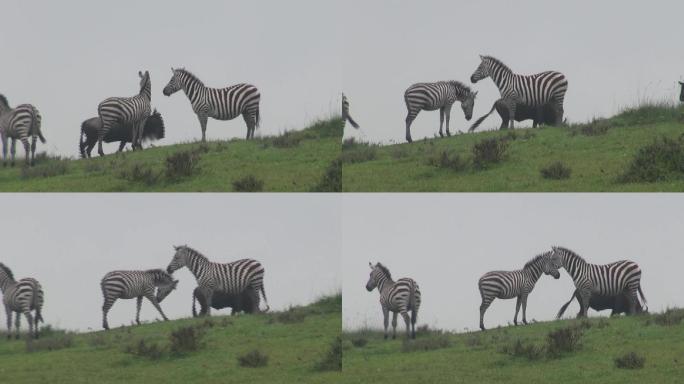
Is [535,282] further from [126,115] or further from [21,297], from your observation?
[21,297]

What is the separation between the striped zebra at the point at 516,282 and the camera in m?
31.2

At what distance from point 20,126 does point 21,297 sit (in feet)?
12.7

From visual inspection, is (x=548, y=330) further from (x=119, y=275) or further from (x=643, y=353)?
(x=119, y=275)

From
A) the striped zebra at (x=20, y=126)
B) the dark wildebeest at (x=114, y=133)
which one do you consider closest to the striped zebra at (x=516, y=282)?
the dark wildebeest at (x=114, y=133)

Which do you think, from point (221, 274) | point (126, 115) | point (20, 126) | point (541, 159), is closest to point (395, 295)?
point (221, 274)

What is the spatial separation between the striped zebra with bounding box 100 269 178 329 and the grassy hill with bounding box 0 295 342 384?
23.8 inches

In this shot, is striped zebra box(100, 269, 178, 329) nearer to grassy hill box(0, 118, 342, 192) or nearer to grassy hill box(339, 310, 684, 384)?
grassy hill box(0, 118, 342, 192)

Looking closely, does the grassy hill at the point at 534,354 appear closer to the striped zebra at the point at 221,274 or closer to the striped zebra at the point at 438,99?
the striped zebra at the point at 221,274

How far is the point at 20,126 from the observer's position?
30.2 m

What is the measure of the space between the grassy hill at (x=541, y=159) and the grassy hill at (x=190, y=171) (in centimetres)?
116

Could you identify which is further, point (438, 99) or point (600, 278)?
point (438, 99)

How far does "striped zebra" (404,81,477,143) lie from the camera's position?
31.7 m

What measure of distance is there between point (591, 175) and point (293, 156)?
6.63m

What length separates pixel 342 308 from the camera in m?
30.2
